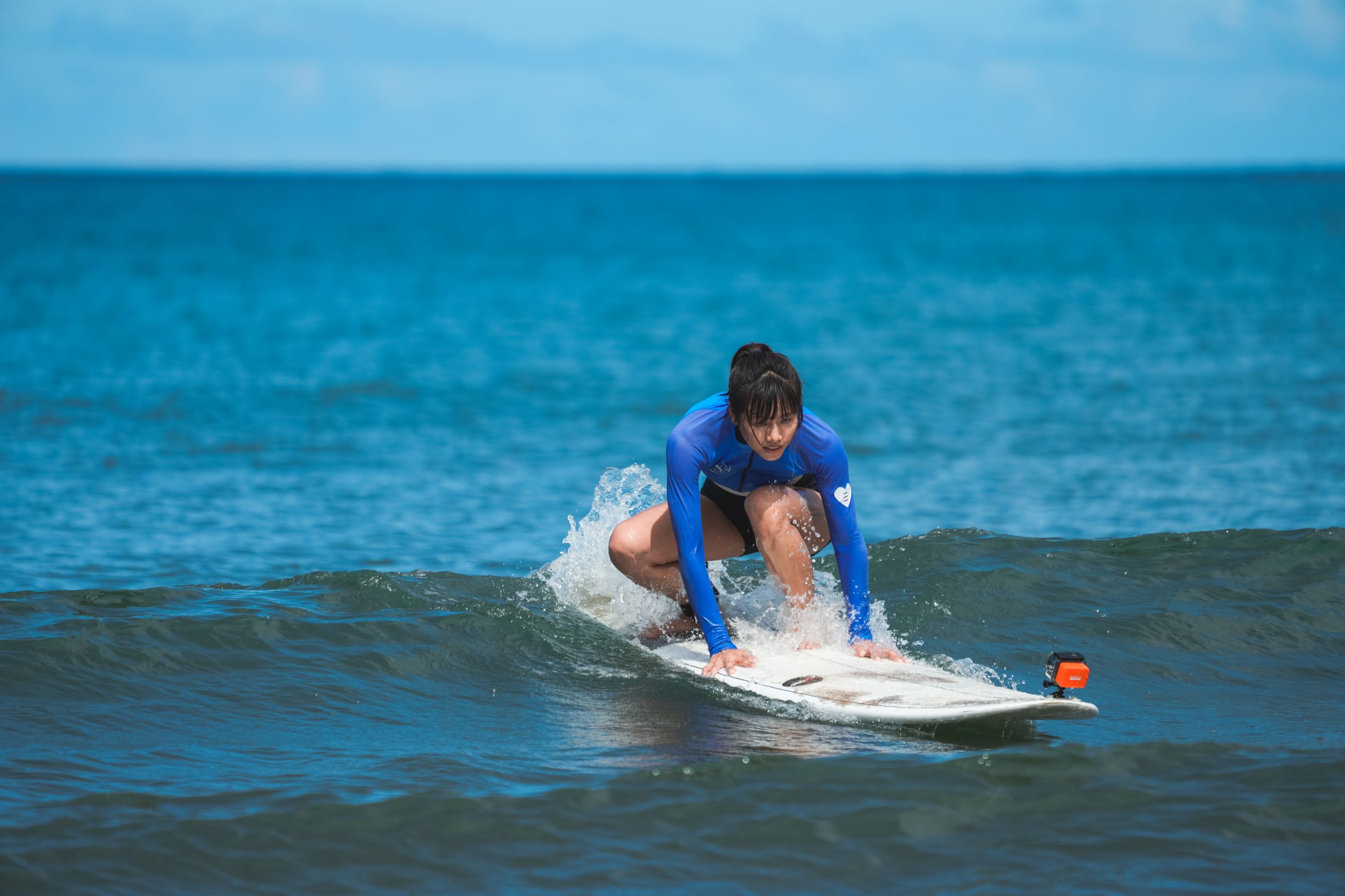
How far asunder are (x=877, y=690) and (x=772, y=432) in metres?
1.26

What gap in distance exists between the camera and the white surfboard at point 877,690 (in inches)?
207

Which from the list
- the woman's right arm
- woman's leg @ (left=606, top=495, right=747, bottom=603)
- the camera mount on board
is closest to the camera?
the camera mount on board

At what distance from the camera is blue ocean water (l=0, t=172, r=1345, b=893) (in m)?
4.56

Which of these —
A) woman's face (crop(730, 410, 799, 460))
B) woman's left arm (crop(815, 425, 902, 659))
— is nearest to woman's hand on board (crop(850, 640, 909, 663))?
woman's left arm (crop(815, 425, 902, 659))

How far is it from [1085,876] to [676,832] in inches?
56.3

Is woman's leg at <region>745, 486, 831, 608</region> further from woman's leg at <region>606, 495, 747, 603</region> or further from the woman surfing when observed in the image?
woman's leg at <region>606, 495, 747, 603</region>

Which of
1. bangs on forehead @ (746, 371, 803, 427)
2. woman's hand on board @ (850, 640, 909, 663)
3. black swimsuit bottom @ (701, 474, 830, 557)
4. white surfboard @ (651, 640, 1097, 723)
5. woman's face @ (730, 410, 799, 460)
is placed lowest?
white surfboard @ (651, 640, 1097, 723)

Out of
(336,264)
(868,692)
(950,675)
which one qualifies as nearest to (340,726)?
(868,692)

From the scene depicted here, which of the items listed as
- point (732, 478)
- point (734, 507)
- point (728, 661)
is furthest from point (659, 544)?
point (728, 661)

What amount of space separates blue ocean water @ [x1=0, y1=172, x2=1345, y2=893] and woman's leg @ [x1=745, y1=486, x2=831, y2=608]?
68 centimetres

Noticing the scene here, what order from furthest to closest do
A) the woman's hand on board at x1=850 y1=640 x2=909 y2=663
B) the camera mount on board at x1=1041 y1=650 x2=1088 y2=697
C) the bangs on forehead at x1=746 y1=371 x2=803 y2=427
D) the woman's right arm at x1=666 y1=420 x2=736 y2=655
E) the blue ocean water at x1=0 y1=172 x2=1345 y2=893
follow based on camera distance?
the woman's hand on board at x1=850 y1=640 x2=909 y2=663 < the woman's right arm at x1=666 y1=420 x2=736 y2=655 < the bangs on forehead at x1=746 y1=371 x2=803 y2=427 < the camera mount on board at x1=1041 y1=650 x2=1088 y2=697 < the blue ocean water at x1=0 y1=172 x2=1345 y2=893

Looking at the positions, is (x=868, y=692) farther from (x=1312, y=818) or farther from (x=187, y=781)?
(x=187, y=781)

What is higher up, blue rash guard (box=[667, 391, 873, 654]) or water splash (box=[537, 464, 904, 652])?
blue rash guard (box=[667, 391, 873, 654])

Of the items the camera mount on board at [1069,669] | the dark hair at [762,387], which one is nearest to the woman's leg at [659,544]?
the dark hair at [762,387]
